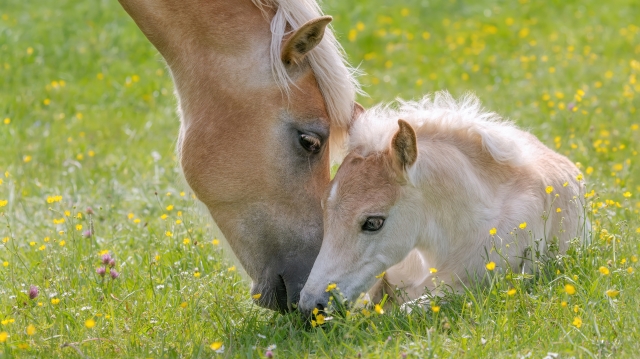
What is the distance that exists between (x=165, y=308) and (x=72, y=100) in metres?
5.93

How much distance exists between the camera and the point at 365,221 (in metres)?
3.98

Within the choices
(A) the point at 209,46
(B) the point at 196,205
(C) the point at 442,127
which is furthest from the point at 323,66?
(B) the point at 196,205

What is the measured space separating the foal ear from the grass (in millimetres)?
732

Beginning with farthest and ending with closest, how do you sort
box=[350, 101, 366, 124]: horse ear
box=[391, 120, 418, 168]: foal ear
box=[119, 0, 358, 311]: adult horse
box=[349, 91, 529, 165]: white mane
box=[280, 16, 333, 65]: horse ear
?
1. box=[350, 101, 366, 124]: horse ear
2. box=[349, 91, 529, 165]: white mane
3. box=[119, 0, 358, 311]: adult horse
4. box=[280, 16, 333, 65]: horse ear
5. box=[391, 120, 418, 168]: foal ear

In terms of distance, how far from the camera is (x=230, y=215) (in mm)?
4168

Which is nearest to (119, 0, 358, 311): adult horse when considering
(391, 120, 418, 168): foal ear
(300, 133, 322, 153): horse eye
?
(300, 133, 322, 153): horse eye

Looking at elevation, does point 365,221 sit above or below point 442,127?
below

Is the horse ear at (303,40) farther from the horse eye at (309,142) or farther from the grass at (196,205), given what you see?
the grass at (196,205)

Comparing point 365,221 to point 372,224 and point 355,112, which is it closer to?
point 372,224

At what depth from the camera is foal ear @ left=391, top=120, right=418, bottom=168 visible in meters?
3.83

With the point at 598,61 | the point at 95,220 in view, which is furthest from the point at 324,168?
the point at 598,61

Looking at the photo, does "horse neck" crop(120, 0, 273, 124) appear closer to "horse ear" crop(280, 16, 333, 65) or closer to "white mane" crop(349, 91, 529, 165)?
"horse ear" crop(280, 16, 333, 65)

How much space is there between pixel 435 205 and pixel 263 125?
1.00 metres

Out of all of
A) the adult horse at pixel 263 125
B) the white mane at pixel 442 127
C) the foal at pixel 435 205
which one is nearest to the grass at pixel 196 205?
the foal at pixel 435 205
